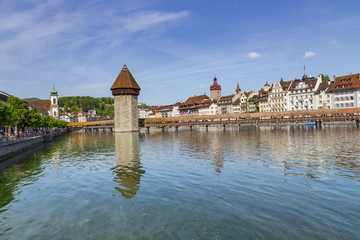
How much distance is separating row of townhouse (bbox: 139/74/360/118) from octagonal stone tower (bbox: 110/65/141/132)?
48.1 m

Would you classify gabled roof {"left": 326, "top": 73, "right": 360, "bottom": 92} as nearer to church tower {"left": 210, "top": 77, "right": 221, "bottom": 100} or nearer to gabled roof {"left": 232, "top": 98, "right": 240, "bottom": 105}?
gabled roof {"left": 232, "top": 98, "right": 240, "bottom": 105}

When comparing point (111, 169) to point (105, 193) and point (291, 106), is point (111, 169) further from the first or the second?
point (291, 106)

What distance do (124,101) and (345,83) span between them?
5586 cm

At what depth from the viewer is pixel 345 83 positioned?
6831cm

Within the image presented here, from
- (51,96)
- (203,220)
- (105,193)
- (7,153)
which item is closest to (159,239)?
(203,220)

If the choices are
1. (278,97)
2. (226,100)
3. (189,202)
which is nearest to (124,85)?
(278,97)

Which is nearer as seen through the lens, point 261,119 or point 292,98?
point 261,119

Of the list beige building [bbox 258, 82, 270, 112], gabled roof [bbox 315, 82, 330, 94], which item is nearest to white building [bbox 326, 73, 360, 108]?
gabled roof [bbox 315, 82, 330, 94]

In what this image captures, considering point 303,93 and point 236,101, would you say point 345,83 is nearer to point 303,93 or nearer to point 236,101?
point 303,93

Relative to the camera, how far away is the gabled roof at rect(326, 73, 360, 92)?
66.2 m

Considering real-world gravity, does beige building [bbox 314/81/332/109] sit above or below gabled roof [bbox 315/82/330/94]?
below

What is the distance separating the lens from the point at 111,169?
52.2 feet

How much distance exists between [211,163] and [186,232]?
9.90 meters

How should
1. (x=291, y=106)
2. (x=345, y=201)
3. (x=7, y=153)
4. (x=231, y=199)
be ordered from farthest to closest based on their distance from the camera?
(x=291, y=106) < (x=7, y=153) < (x=231, y=199) < (x=345, y=201)
